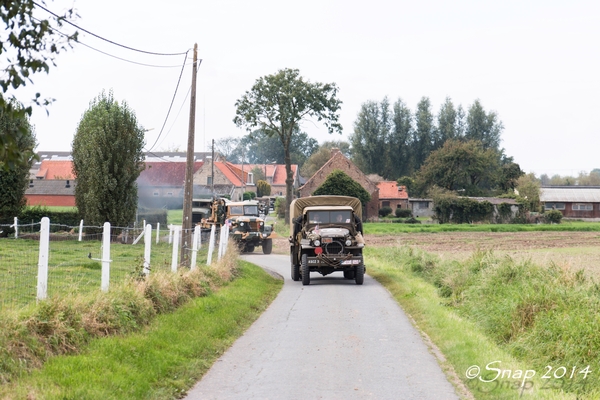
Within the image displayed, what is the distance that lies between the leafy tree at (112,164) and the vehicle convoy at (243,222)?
499cm

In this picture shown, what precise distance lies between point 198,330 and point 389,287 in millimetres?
11398

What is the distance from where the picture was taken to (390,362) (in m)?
10.5

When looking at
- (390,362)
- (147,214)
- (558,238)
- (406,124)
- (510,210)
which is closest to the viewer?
(390,362)

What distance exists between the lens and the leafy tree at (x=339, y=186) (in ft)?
241

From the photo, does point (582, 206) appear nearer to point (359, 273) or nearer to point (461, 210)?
point (461, 210)

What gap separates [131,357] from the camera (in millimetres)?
9375

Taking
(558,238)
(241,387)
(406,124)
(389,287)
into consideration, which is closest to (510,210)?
(558,238)

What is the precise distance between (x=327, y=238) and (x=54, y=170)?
A: 256 feet

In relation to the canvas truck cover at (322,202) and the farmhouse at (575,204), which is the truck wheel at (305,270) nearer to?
the canvas truck cover at (322,202)

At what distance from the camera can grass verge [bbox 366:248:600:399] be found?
Result: 30.0 feet

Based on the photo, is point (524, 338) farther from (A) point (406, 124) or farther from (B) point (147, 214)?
(A) point (406, 124)

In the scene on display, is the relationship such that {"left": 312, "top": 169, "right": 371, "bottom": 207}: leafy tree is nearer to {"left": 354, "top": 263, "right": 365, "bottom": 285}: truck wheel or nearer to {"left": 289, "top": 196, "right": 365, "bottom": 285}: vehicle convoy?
{"left": 289, "top": 196, "right": 365, "bottom": 285}: vehicle convoy

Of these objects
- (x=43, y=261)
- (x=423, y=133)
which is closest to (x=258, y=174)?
(x=423, y=133)

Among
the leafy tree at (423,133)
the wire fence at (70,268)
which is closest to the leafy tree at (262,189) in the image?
the leafy tree at (423,133)
